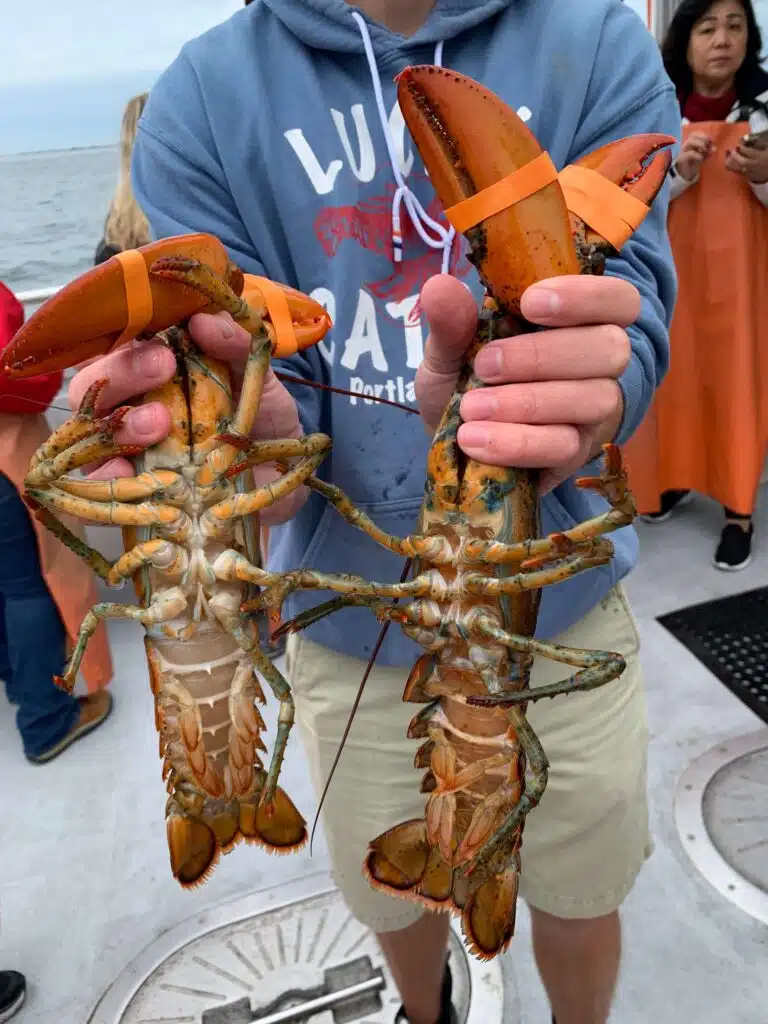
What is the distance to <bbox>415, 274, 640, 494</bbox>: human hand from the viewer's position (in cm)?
85

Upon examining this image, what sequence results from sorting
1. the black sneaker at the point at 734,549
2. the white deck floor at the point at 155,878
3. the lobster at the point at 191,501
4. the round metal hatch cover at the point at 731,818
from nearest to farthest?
the lobster at the point at 191,501 < the white deck floor at the point at 155,878 < the round metal hatch cover at the point at 731,818 < the black sneaker at the point at 734,549

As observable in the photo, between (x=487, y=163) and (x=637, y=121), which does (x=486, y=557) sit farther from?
(x=637, y=121)

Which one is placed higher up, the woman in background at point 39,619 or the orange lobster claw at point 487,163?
the orange lobster claw at point 487,163

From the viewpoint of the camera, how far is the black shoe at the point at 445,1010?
1.87m

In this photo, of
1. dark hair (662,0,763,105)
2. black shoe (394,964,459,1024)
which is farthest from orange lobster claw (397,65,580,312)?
dark hair (662,0,763,105)

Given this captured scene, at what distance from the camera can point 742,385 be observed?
140 inches

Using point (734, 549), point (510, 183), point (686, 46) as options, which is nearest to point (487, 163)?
point (510, 183)

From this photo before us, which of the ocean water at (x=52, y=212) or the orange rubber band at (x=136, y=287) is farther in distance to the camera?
the ocean water at (x=52, y=212)

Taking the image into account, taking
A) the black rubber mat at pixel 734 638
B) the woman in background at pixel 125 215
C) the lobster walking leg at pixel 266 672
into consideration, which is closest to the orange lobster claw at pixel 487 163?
the lobster walking leg at pixel 266 672

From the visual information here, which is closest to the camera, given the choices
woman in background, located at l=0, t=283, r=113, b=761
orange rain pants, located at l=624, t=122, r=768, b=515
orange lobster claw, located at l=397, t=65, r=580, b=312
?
orange lobster claw, located at l=397, t=65, r=580, b=312

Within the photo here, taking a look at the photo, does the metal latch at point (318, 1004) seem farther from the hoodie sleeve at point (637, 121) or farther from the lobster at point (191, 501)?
the hoodie sleeve at point (637, 121)

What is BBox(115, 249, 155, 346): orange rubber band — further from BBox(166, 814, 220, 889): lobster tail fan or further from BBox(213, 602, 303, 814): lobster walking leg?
BBox(166, 814, 220, 889): lobster tail fan

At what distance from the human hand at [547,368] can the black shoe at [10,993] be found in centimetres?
205

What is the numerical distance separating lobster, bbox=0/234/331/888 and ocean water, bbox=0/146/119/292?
3.51m
